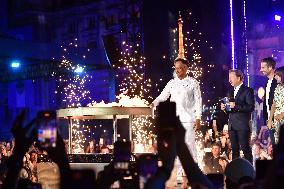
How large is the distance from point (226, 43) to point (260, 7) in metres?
3.21

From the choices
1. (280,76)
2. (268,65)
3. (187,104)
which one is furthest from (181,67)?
(280,76)

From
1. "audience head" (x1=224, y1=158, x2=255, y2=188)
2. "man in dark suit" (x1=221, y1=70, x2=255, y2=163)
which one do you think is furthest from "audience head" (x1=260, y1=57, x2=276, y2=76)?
"audience head" (x1=224, y1=158, x2=255, y2=188)

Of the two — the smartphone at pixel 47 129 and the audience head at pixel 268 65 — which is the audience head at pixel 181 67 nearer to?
the audience head at pixel 268 65

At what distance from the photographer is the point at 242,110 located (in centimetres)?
1020

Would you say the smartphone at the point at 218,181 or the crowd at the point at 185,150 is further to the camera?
the smartphone at the point at 218,181

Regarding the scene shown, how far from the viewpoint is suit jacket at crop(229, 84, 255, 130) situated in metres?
10.2

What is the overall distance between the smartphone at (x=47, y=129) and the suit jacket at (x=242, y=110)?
19.3 feet

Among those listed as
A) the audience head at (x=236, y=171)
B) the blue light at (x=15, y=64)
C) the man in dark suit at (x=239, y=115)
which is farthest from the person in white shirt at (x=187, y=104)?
the blue light at (x=15, y=64)

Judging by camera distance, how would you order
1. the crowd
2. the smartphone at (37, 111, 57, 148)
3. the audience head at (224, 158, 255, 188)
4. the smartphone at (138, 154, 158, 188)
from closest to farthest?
the crowd → the smartphone at (138, 154, 158, 188) → the smartphone at (37, 111, 57, 148) → the audience head at (224, 158, 255, 188)

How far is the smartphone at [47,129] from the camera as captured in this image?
4840 mm

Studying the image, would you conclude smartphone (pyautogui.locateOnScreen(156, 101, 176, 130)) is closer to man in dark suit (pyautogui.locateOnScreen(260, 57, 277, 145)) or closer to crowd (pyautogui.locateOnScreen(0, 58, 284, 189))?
crowd (pyautogui.locateOnScreen(0, 58, 284, 189))

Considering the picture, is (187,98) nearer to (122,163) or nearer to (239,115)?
(239,115)

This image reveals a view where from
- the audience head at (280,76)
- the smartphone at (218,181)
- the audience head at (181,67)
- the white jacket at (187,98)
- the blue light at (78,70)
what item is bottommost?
the smartphone at (218,181)

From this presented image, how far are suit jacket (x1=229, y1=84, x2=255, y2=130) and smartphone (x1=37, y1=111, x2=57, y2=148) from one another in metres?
5.90
